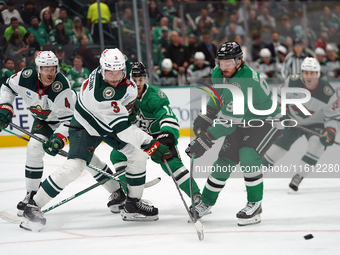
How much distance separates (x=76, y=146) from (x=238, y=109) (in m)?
1.00

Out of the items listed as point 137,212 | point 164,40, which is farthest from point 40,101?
point 164,40

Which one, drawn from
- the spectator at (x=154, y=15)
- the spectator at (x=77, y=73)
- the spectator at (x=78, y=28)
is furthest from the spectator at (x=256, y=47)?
the spectator at (x=77, y=73)

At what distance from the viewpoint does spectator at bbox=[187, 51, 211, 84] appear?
7383 millimetres

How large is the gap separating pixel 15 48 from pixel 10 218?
3.88 metres

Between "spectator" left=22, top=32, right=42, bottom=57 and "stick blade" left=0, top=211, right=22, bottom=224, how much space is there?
373 centimetres

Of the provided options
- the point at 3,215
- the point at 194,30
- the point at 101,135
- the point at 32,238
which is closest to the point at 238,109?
the point at 101,135

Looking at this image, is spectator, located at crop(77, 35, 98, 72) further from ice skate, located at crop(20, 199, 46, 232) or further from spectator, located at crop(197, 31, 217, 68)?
ice skate, located at crop(20, 199, 46, 232)

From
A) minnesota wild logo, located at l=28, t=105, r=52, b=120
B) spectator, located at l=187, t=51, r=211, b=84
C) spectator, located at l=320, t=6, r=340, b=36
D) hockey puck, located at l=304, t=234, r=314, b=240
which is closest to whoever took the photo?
hockey puck, located at l=304, t=234, r=314, b=240

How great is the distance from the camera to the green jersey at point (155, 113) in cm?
315

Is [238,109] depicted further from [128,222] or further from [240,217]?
[128,222]

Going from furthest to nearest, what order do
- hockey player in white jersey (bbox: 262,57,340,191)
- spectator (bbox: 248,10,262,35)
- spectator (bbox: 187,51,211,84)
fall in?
spectator (bbox: 248,10,262,35)
spectator (bbox: 187,51,211,84)
hockey player in white jersey (bbox: 262,57,340,191)

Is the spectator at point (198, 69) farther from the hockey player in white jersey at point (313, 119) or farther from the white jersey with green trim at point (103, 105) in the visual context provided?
the white jersey with green trim at point (103, 105)

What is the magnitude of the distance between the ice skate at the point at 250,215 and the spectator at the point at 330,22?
22.0 ft

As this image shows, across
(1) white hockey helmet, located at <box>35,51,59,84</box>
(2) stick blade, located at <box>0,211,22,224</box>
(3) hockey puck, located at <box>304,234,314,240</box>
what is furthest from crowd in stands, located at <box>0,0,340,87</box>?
(3) hockey puck, located at <box>304,234,314,240</box>
